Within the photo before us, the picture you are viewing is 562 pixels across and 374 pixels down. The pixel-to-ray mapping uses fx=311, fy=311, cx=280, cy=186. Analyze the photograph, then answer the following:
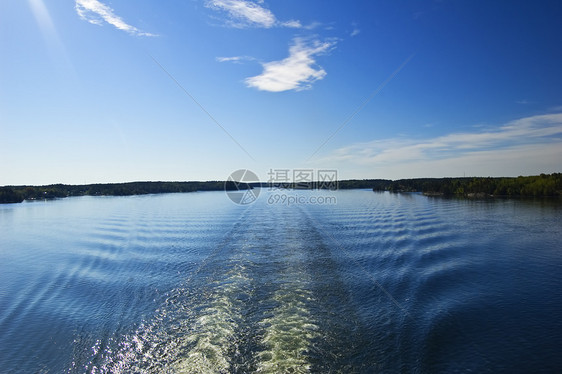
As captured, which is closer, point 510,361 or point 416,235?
point 510,361

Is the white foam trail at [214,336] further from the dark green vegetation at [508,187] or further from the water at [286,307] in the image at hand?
the dark green vegetation at [508,187]

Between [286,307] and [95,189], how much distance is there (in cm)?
13226

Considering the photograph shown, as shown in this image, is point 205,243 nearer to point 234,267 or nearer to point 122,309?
point 234,267

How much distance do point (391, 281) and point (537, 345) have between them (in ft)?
15.2

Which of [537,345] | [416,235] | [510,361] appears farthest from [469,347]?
[416,235]

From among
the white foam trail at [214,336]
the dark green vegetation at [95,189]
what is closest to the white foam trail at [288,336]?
the white foam trail at [214,336]

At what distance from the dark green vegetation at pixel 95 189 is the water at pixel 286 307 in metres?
88.8

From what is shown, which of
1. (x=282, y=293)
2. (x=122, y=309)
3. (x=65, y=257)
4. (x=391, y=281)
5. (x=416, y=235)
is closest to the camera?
(x=122, y=309)

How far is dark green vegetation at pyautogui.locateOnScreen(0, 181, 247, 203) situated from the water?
88835 mm

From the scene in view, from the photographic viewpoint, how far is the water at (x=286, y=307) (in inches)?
269

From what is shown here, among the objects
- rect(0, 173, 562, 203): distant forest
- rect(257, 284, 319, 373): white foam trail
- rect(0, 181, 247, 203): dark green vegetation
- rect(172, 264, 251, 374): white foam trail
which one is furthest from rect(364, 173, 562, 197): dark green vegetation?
rect(0, 181, 247, 203): dark green vegetation

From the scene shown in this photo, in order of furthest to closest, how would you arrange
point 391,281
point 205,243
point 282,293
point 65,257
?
point 205,243, point 65,257, point 391,281, point 282,293

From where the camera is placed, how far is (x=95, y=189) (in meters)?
120

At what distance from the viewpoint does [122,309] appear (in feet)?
31.5
